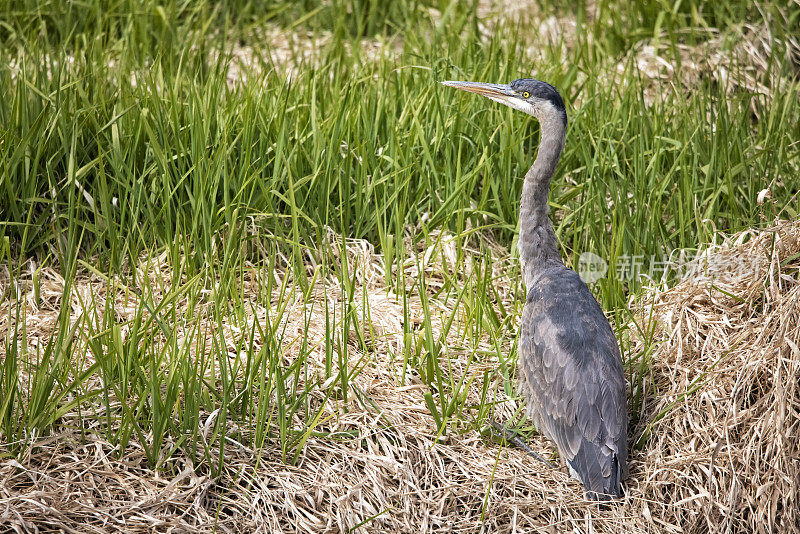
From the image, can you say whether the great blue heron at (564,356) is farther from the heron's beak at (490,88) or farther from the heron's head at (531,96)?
the heron's beak at (490,88)

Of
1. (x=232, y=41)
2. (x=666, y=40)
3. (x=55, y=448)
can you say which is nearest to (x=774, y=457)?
(x=55, y=448)

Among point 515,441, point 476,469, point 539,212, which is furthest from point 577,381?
point 539,212

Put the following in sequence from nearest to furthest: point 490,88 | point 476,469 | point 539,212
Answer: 1. point 476,469
2. point 539,212
3. point 490,88

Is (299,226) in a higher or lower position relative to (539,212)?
lower

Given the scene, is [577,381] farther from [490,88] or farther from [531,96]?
[490,88]

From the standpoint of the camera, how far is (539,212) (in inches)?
134

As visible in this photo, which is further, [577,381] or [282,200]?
[282,200]

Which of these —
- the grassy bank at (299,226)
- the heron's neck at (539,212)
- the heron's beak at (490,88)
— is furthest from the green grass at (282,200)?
the heron's beak at (490,88)

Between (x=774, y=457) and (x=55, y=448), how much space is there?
8.11 ft

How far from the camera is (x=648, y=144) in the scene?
167 inches

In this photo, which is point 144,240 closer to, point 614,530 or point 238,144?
point 238,144

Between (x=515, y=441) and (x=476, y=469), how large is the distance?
0.24 meters

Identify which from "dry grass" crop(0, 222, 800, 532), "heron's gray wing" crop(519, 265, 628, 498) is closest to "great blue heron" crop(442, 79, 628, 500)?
"heron's gray wing" crop(519, 265, 628, 498)

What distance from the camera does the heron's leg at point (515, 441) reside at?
121 inches
